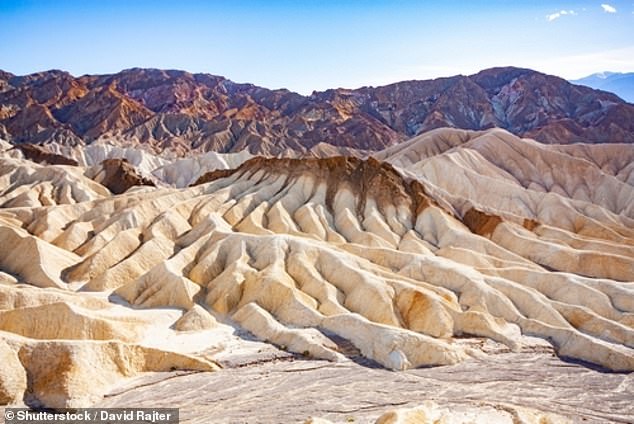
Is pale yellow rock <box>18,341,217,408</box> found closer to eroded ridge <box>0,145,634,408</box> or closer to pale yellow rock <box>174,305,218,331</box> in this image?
eroded ridge <box>0,145,634,408</box>

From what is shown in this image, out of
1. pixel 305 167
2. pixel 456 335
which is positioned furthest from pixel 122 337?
pixel 305 167

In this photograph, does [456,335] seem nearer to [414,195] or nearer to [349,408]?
[349,408]

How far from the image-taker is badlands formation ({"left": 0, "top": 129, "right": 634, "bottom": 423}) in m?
27.9

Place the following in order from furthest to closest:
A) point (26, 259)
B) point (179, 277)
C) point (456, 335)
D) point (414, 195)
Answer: point (414, 195) → point (26, 259) → point (179, 277) → point (456, 335)

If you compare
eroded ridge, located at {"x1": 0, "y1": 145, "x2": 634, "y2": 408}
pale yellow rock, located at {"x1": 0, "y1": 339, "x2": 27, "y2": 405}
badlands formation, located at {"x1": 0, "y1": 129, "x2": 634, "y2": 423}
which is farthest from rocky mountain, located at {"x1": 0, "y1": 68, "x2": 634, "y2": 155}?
pale yellow rock, located at {"x1": 0, "y1": 339, "x2": 27, "y2": 405}

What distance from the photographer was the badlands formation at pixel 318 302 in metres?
27.9

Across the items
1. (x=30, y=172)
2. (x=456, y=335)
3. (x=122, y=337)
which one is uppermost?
(x=30, y=172)

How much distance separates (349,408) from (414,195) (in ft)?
152

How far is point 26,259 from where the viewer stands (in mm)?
47219

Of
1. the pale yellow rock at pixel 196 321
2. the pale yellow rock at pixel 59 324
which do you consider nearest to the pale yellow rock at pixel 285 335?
the pale yellow rock at pixel 196 321

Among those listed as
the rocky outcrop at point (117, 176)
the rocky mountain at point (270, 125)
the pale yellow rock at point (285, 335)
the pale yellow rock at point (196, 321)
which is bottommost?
the pale yellow rock at point (285, 335)

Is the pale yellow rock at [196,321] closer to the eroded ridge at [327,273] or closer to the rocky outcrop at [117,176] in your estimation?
the eroded ridge at [327,273]

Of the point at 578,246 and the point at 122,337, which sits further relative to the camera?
the point at 578,246

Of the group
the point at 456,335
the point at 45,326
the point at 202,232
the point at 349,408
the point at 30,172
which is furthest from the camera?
the point at 30,172
